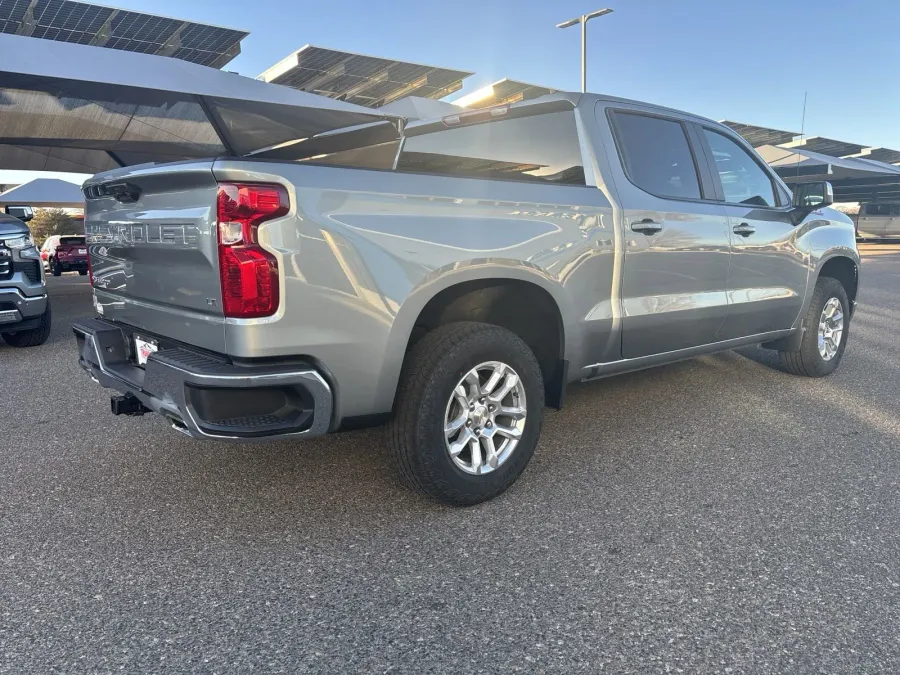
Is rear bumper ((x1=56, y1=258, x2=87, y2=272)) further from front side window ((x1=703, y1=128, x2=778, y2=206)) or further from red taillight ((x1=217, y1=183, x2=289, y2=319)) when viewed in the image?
red taillight ((x1=217, y1=183, x2=289, y2=319))

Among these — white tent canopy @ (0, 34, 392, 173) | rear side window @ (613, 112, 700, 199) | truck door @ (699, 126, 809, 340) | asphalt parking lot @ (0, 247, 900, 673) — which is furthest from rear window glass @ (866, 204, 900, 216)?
rear side window @ (613, 112, 700, 199)

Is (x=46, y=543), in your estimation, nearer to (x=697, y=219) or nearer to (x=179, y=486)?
(x=179, y=486)

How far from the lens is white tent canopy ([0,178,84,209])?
1104 inches

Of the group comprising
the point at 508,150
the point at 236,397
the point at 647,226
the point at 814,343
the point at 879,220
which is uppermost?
the point at 508,150

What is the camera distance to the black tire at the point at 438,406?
2744 millimetres

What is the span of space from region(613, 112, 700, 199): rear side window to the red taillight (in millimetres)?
2073

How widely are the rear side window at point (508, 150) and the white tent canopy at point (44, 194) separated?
95.1ft

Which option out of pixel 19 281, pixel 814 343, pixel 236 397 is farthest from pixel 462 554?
pixel 19 281

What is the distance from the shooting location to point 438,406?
2.76m

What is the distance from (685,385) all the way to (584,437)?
4.96ft

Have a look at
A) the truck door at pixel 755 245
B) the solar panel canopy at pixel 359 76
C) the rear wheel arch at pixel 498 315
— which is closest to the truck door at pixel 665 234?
the truck door at pixel 755 245

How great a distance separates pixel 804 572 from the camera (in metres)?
2.47

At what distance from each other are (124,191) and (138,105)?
30.9ft

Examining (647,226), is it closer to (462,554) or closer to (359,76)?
(462,554)
